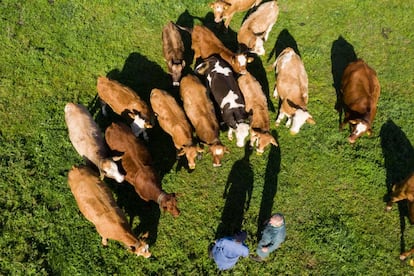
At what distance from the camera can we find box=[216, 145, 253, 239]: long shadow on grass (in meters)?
8.28

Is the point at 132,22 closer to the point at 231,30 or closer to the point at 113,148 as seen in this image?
the point at 231,30

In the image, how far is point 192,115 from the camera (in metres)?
8.62

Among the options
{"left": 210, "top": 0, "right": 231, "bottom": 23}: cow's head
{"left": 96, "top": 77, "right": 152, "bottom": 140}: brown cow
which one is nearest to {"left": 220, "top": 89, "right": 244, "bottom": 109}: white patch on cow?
{"left": 96, "top": 77, "right": 152, "bottom": 140}: brown cow

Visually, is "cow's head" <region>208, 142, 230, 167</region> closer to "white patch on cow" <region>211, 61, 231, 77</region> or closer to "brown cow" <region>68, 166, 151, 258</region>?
"white patch on cow" <region>211, 61, 231, 77</region>

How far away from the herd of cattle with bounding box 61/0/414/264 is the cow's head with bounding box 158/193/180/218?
2 centimetres

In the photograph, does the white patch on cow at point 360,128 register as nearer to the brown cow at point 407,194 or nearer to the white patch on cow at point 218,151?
the brown cow at point 407,194

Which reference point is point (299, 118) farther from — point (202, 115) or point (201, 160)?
point (201, 160)

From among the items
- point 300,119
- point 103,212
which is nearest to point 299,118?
point 300,119

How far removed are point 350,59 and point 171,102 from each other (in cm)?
572

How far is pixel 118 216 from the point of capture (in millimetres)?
7324

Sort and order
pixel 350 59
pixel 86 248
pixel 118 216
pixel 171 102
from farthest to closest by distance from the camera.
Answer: pixel 350 59
pixel 171 102
pixel 86 248
pixel 118 216

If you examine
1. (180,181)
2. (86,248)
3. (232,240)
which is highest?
(232,240)

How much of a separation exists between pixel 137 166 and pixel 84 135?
56.2 inches

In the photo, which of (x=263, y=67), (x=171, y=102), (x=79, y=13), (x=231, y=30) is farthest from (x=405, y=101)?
(x=79, y=13)
